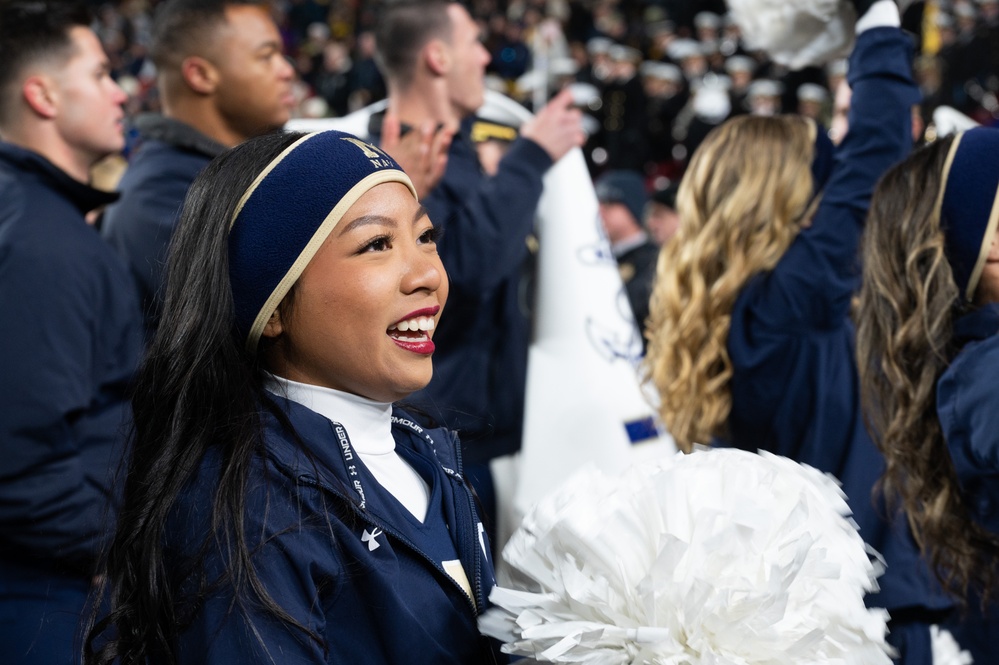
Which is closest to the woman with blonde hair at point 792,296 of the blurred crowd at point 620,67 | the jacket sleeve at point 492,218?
the jacket sleeve at point 492,218

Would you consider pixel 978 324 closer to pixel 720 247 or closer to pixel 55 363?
pixel 720 247

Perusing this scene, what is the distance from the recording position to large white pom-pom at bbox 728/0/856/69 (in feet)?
10.4

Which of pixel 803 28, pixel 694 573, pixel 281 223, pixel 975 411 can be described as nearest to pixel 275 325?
pixel 281 223

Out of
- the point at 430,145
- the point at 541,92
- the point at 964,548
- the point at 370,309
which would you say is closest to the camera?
the point at 370,309

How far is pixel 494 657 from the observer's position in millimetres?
1676

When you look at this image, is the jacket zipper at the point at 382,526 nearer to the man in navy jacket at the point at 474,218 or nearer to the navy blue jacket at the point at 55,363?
the navy blue jacket at the point at 55,363

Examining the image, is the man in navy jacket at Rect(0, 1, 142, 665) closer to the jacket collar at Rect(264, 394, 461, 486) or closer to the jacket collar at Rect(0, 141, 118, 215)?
the jacket collar at Rect(0, 141, 118, 215)

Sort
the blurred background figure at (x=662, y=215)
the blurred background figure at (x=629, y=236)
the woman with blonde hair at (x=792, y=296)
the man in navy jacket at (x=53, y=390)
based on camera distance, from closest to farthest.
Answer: the man in navy jacket at (x=53, y=390) < the woman with blonde hair at (x=792, y=296) < the blurred background figure at (x=629, y=236) < the blurred background figure at (x=662, y=215)

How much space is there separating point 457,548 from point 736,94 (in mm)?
13167

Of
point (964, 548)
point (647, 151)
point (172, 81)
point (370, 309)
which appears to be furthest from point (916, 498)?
point (647, 151)

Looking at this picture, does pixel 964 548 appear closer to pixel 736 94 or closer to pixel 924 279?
pixel 924 279

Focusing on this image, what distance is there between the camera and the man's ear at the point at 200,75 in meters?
3.34


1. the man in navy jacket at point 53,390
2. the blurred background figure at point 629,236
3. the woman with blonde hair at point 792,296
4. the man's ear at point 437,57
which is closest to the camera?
the man in navy jacket at point 53,390

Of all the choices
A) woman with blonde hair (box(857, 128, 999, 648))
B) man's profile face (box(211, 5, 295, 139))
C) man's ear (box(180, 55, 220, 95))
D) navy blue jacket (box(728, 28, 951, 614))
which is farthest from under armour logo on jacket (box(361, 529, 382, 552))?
man's ear (box(180, 55, 220, 95))
